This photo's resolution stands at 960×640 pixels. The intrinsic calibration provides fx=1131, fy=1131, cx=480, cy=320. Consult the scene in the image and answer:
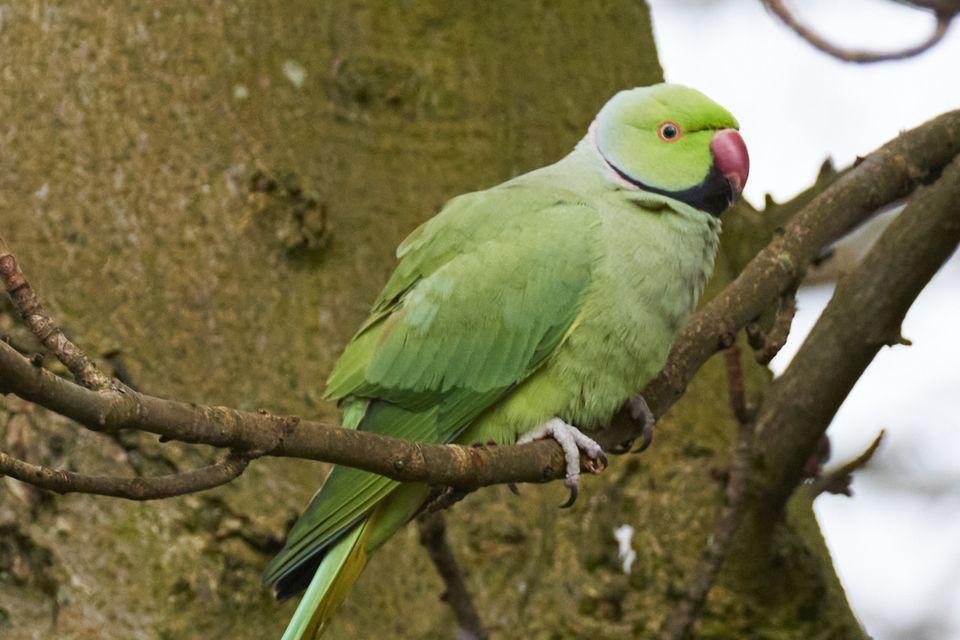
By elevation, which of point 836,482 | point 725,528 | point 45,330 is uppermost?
point 45,330

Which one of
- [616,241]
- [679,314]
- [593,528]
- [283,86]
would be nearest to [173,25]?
[283,86]

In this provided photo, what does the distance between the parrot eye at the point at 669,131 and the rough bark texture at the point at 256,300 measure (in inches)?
19.8

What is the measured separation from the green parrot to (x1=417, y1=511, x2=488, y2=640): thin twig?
66mm

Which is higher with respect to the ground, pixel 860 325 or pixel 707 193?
pixel 707 193

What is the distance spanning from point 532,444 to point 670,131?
95 centimetres

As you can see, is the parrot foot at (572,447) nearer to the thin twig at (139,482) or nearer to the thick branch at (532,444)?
the thick branch at (532,444)

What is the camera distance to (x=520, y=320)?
2.29 metres

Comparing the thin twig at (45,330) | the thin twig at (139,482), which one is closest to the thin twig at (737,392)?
the thin twig at (139,482)

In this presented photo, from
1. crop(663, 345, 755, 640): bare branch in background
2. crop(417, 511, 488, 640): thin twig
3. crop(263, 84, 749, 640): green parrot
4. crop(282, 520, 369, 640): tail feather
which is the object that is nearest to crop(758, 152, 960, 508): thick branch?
crop(663, 345, 755, 640): bare branch in background

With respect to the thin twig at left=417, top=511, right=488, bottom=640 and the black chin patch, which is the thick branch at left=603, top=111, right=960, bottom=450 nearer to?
the black chin patch

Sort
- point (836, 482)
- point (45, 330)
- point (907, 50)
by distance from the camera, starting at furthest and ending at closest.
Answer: point (907, 50)
point (836, 482)
point (45, 330)

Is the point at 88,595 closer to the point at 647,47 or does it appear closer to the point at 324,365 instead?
the point at 324,365

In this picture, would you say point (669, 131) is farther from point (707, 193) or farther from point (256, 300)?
point (256, 300)

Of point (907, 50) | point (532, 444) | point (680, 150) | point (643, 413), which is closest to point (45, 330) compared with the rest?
point (532, 444)
